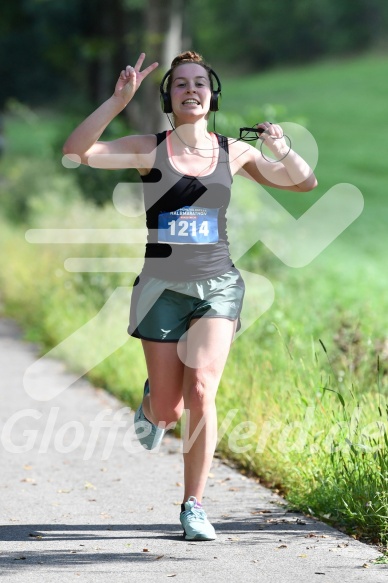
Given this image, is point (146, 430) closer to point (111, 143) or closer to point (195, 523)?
point (195, 523)

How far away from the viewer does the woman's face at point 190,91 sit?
18.6ft

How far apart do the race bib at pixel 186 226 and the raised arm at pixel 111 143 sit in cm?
31

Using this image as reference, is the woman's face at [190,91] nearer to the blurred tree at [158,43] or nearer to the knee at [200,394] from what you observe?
the knee at [200,394]

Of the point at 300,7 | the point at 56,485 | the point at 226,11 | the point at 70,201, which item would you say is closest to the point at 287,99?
the point at 300,7

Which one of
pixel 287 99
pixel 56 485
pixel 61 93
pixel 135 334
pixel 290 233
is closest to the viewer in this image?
pixel 135 334

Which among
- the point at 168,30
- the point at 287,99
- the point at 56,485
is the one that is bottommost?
the point at 56,485

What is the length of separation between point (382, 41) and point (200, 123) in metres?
48.4

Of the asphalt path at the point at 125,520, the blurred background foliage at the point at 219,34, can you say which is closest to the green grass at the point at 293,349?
the asphalt path at the point at 125,520

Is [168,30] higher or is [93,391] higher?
[168,30]

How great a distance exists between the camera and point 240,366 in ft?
27.4

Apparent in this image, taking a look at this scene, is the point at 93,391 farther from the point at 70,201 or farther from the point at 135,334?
the point at 70,201

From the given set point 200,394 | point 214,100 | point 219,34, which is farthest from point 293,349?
point 219,34

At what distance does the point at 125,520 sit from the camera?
5.99m

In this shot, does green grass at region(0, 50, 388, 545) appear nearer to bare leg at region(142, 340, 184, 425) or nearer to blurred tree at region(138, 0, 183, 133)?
bare leg at region(142, 340, 184, 425)
